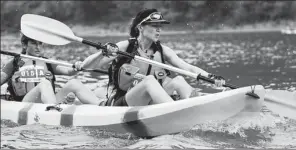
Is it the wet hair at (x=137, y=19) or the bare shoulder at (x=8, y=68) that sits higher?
the wet hair at (x=137, y=19)

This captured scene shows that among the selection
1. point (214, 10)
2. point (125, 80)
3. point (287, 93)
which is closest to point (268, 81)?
point (287, 93)

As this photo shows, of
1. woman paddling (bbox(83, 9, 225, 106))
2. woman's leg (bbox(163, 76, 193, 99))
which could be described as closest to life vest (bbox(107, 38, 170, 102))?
woman paddling (bbox(83, 9, 225, 106))

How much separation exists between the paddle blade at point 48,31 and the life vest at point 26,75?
45 cm

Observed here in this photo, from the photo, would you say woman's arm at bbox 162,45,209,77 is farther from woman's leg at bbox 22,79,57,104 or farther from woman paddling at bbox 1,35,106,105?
woman's leg at bbox 22,79,57,104

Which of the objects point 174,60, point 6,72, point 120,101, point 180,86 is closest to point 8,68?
point 6,72

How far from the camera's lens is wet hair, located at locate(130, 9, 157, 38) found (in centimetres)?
662

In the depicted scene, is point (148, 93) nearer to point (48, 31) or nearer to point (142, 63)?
point (142, 63)

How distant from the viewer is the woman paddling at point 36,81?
7.50 metres

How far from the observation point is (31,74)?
7844 mm

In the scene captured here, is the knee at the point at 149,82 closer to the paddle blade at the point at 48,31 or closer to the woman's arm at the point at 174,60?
the woman's arm at the point at 174,60

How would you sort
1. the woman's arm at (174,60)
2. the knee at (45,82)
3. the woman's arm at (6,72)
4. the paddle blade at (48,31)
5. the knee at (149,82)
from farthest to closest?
1. the woman's arm at (6,72)
2. the paddle blade at (48,31)
3. the knee at (45,82)
4. the woman's arm at (174,60)
5. the knee at (149,82)

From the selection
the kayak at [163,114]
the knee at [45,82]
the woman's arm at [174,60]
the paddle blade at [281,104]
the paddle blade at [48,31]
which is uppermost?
the paddle blade at [48,31]

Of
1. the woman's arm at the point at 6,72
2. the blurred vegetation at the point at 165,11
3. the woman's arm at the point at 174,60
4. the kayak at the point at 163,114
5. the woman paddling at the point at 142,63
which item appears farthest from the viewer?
the blurred vegetation at the point at 165,11

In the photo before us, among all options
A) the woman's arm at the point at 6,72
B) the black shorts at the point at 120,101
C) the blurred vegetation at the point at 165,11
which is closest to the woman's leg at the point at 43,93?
the woman's arm at the point at 6,72
